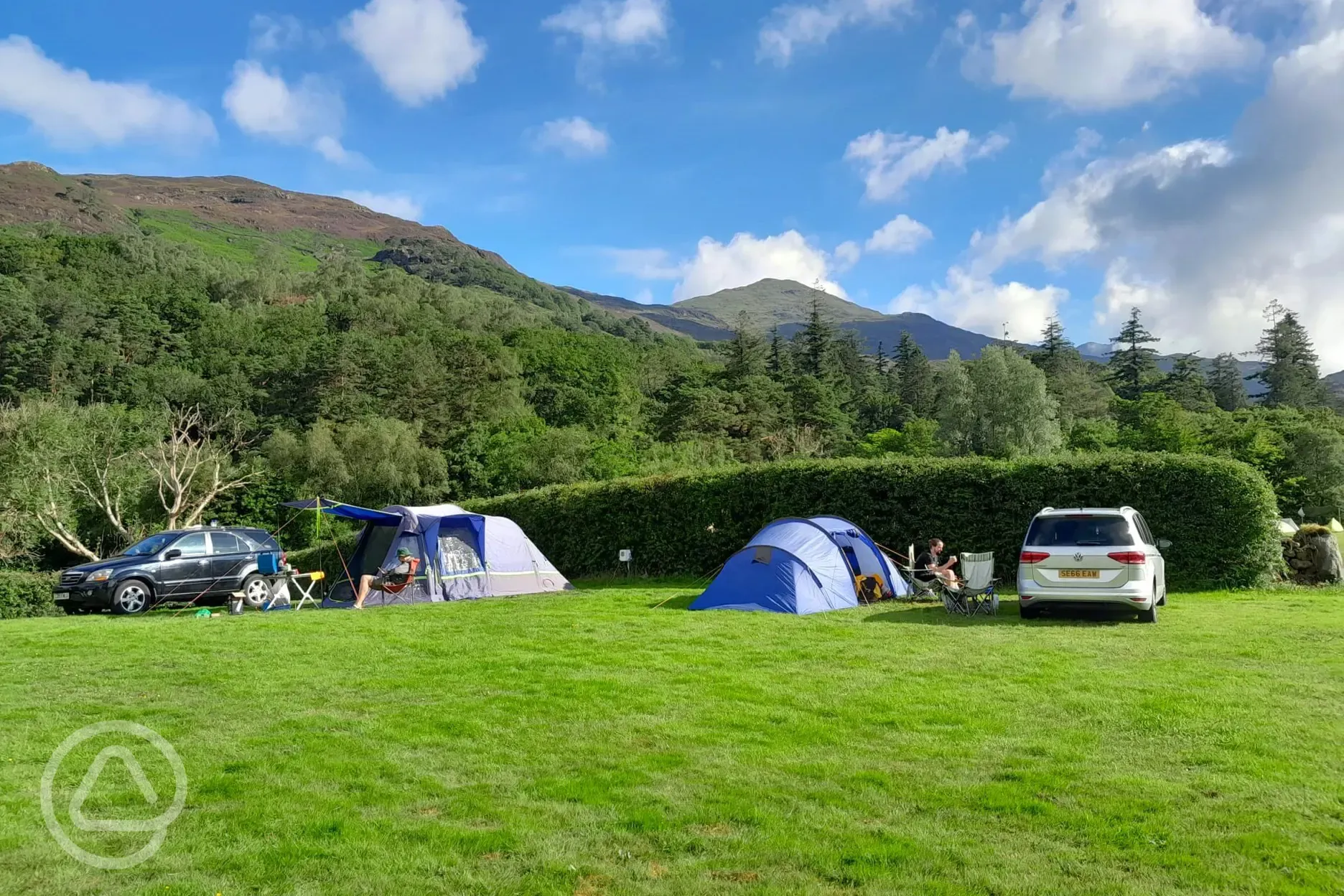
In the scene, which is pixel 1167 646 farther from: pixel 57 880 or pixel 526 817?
pixel 57 880

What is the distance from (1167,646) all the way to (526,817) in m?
8.07

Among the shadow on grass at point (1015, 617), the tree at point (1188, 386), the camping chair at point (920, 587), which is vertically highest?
the tree at point (1188, 386)

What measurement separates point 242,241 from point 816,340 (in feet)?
442

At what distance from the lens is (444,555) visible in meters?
17.2

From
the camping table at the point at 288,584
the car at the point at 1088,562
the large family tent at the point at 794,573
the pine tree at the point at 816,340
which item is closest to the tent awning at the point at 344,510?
the camping table at the point at 288,584

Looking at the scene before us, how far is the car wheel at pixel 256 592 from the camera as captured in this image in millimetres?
17000

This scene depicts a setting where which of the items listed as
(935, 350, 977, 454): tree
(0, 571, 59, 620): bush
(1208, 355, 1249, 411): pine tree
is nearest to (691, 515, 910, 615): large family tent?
(0, 571, 59, 620): bush

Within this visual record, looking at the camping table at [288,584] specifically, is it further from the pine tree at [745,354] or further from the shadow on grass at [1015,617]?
the pine tree at [745,354]

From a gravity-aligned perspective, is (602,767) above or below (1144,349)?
below

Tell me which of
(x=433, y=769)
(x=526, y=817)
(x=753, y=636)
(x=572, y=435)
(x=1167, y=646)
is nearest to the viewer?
(x=526, y=817)

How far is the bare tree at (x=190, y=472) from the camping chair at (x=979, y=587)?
27235 mm

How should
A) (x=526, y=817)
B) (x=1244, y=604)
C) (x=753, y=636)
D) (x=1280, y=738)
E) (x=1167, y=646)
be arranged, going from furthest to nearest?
(x=1244, y=604)
(x=753, y=636)
(x=1167, y=646)
(x=1280, y=738)
(x=526, y=817)

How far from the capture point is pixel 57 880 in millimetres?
3949

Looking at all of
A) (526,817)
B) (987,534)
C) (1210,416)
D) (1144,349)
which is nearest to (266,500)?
(987,534)
